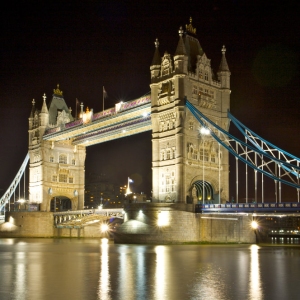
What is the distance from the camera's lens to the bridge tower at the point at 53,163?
76.0m

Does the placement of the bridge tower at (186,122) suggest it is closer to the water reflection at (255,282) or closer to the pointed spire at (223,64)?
the pointed spire at (223,64)

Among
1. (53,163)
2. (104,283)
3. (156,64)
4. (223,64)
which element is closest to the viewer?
(104,283)

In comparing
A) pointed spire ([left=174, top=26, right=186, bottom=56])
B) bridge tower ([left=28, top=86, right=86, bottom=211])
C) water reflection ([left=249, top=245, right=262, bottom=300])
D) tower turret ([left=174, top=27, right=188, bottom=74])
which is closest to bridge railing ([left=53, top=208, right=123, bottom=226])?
bridge tower ([left=28, top=86, right=86, bottom=211])

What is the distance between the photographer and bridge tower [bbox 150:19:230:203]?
52.6 meters

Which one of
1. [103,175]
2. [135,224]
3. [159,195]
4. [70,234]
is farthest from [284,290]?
[103,175]

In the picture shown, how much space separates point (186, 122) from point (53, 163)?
1178 inches

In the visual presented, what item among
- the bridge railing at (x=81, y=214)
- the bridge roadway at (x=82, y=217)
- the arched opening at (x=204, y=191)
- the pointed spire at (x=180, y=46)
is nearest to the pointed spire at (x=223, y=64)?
the pointed spire at (x=180, y=46)

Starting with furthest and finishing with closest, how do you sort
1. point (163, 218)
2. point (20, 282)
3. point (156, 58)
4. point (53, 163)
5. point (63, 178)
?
point (63, 178), point (53, 163), point (156, 58), point (163, 218), point (20, 282)

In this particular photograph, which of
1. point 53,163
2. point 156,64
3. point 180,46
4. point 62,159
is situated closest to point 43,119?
point 62,159

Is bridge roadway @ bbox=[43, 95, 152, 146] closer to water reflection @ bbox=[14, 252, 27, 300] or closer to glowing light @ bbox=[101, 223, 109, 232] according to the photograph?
glowing light @ bbox=[101, 223, 109, 232]

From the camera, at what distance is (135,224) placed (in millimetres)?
49719

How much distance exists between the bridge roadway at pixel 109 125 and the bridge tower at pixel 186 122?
341 centimetres

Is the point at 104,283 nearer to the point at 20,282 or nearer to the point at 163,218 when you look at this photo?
the point at 20,282

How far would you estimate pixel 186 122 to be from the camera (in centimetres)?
5316
